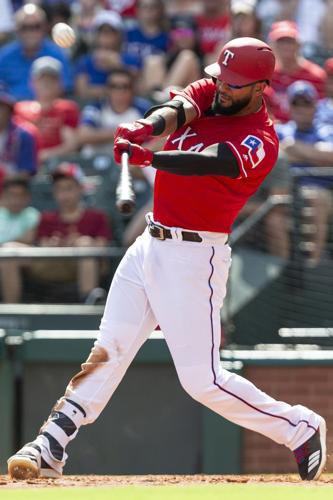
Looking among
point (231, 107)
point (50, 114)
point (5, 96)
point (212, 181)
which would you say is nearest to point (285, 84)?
point (50, 114)

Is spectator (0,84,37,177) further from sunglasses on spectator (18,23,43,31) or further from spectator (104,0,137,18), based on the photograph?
spectator (104,0,137,18)

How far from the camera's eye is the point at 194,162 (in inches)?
173

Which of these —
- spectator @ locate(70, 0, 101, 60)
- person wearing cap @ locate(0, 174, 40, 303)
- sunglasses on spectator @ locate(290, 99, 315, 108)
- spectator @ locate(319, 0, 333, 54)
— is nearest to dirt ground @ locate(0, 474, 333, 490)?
person wearing cap @ locate(0, 174, 40, 303)

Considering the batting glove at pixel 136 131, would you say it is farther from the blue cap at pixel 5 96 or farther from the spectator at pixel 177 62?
the spectator at pixel 177 62

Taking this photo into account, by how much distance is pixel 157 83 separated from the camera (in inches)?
368

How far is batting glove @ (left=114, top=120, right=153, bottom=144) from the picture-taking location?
4480 millimetres

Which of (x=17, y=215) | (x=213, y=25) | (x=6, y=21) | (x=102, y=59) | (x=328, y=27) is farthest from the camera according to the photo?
(x=6, y=21)

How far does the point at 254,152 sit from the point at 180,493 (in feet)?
4.80

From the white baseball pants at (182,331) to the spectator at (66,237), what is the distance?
8.89ft

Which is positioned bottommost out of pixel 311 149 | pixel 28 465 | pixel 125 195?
pixel 28 465

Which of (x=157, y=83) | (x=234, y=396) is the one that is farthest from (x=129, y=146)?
(x=157, y=83)

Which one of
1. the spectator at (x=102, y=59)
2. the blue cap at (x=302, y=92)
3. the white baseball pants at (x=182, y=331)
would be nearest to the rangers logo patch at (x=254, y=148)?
the white baseball pants at (x=182, y=331)

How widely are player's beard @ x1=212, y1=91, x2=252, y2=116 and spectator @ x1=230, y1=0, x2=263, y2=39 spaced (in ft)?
13.0

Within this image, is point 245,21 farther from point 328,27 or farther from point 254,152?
point 254,152
